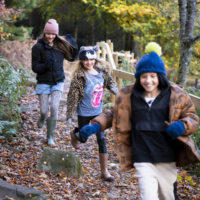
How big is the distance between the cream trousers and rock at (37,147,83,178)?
1.77m

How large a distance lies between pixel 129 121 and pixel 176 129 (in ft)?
1.74

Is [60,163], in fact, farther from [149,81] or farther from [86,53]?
[149,81]

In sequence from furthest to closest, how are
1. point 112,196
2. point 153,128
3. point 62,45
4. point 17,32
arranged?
point 17,32 → point 62,45 → point 112,196 → point 153,128

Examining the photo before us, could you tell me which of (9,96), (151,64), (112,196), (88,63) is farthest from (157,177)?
(9,96)

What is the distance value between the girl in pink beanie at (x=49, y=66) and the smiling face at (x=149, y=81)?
261cm

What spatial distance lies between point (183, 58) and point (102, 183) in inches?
115

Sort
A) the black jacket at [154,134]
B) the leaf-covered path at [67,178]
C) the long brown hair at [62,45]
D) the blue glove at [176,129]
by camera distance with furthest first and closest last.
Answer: the long brown hair at [62,45] < the leaf-covered path at [67,178] < the black jacket at [154,134] < the blue glove at [176,129]

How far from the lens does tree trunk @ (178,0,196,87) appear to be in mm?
5359

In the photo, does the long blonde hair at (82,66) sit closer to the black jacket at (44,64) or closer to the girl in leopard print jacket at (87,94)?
the girl in leopard print jacket at (87,94)

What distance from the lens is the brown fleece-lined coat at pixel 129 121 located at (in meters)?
2.46

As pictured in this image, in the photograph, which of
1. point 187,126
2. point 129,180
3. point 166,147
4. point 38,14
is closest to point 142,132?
point 166,147

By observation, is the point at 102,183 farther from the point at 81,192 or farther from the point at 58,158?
the point at 58,158

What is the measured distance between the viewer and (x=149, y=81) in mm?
2605

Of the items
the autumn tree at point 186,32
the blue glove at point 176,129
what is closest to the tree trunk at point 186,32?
the autumn tree at point 186,32
